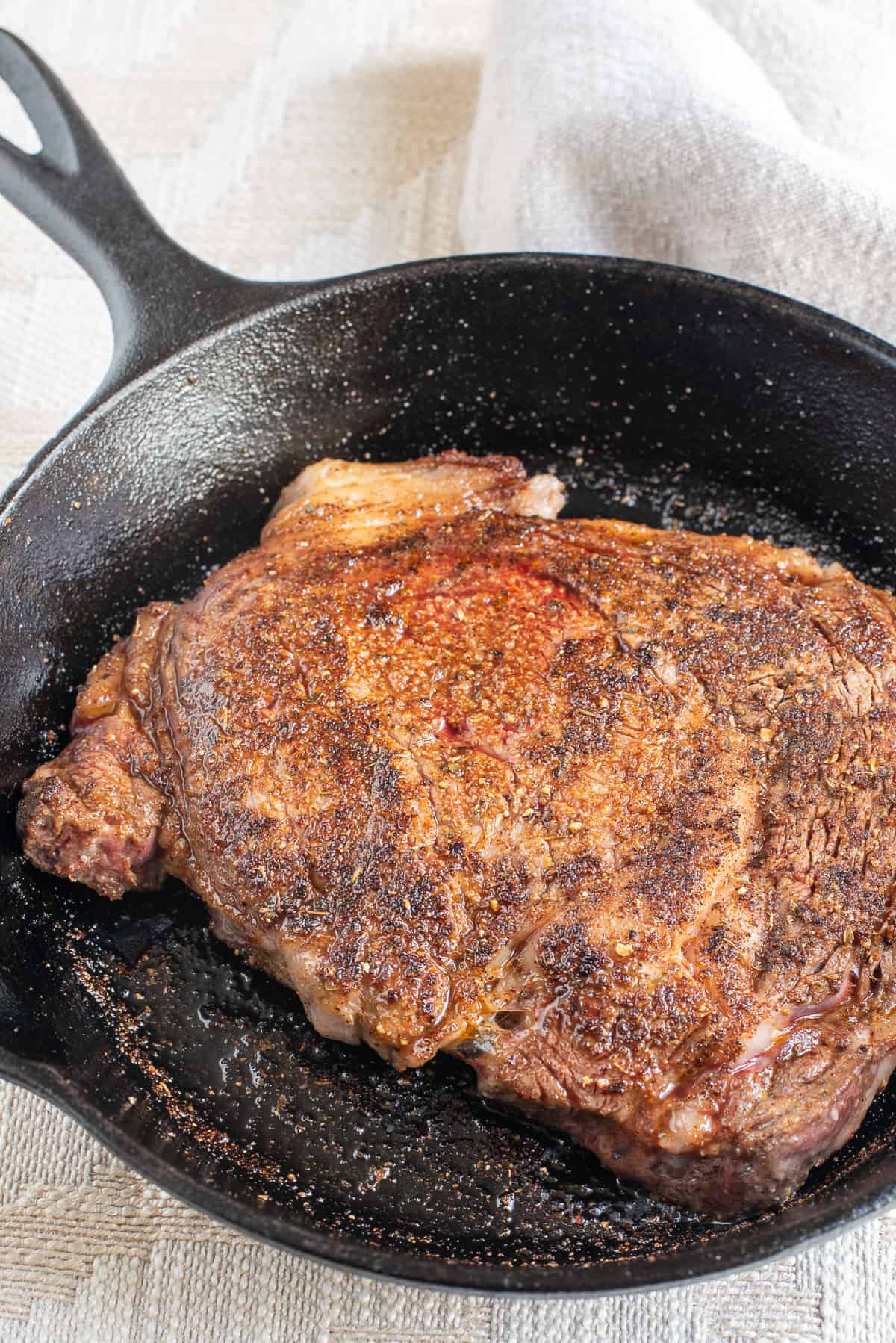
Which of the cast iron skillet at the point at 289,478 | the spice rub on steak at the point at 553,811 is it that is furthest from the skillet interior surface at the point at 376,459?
the spice rub on steak at the point at 553,811

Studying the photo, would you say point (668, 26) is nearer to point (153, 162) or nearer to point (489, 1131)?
point (153, 162)

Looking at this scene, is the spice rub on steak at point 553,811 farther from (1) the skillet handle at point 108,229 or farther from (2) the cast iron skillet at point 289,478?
(1) the skillet handle at point 108,229

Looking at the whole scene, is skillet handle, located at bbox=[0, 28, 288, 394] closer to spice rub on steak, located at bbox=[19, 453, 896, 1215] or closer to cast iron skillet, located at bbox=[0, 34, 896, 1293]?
cast iron skillet, located at bbox=[0, 34, 896, 1293]

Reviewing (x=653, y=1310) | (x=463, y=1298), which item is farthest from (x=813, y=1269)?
(x=463, y=1298)

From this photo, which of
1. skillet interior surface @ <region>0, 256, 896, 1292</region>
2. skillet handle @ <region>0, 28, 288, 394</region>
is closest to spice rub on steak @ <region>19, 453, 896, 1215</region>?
skillet interior surface @ <region>0, 256, 896, 1292</region>

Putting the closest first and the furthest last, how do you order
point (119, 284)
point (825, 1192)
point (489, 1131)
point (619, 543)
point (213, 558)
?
point (825, 1192) → point (489, 1131) → point (619, 543) → point (119, 284) → point (213, 558)

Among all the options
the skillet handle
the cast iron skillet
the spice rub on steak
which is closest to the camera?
the spice rub on steak

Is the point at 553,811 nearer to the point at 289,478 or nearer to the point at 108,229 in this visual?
the point at 289,478
